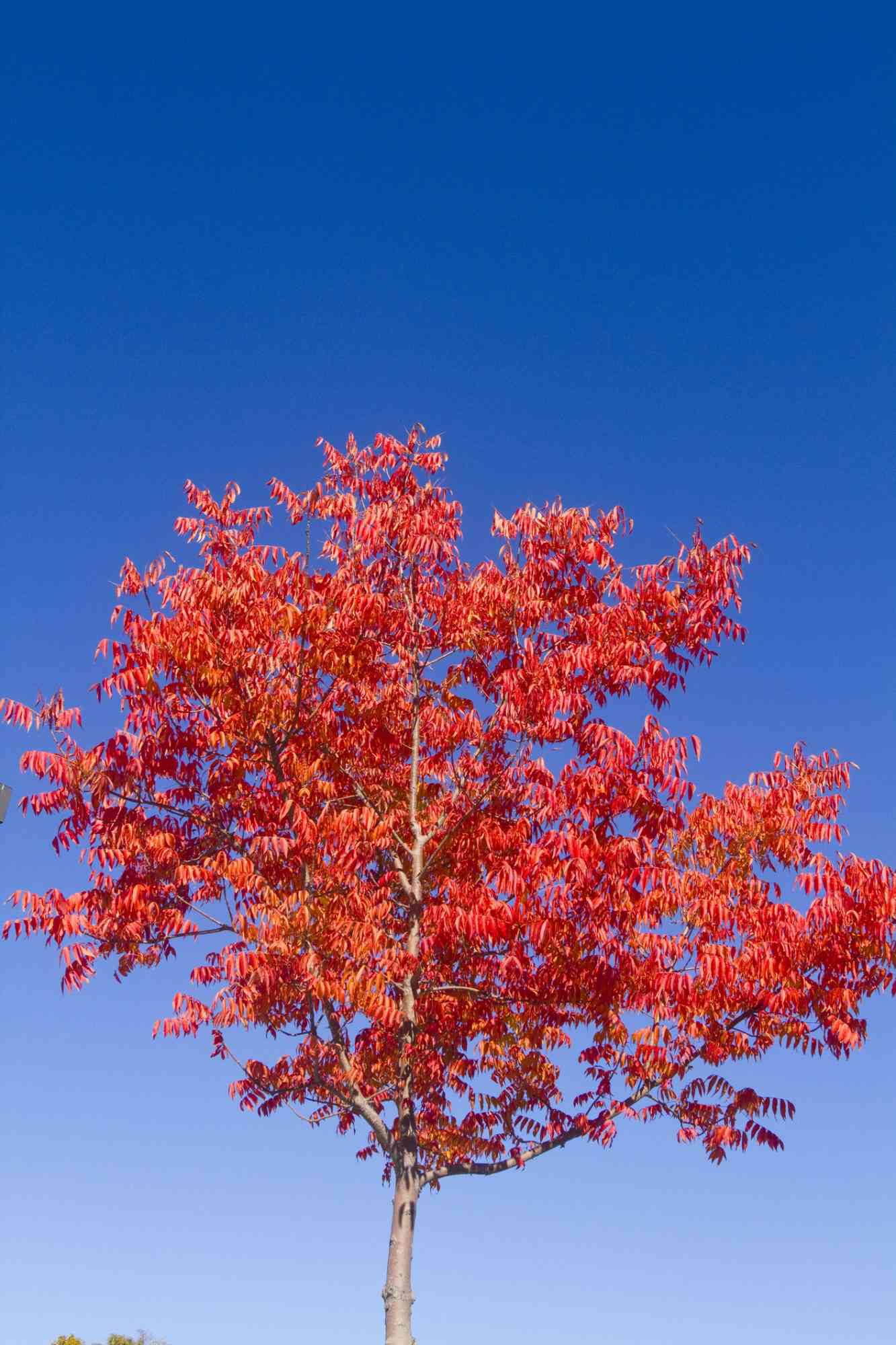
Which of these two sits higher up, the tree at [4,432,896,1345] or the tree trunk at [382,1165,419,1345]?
the tree at [4,432,896,1345]

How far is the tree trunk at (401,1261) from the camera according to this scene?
1279cm

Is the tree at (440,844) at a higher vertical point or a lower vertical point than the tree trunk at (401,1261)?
higher

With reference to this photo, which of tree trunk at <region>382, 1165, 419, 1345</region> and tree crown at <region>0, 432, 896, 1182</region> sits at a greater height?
tree crown at <region>0, 432, 896, 1182</region>

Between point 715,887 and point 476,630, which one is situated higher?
point 476,630

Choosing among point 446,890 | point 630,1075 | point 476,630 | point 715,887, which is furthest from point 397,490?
point 630,1075

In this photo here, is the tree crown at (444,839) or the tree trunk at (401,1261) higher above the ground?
the tree crown at (444,839)

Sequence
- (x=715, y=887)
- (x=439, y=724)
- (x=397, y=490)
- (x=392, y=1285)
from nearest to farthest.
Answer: (x=392, y=1285) < (x=715, y=887) < (x=439, y=724) < (x=397, y=490)

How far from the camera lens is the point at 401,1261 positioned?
1312 cm

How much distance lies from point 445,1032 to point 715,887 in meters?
3.77

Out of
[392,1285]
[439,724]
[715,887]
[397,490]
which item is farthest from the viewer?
[397,490]

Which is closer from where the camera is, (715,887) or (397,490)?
(715,887)

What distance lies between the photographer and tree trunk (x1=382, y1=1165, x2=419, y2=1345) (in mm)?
12789

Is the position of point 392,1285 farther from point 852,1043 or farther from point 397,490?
point 397,490

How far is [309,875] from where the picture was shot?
528 inches
